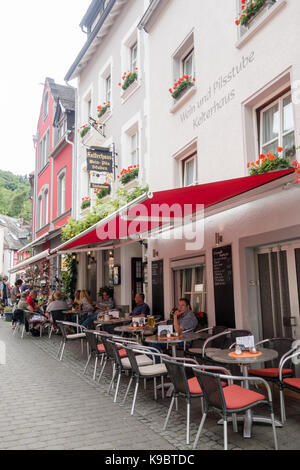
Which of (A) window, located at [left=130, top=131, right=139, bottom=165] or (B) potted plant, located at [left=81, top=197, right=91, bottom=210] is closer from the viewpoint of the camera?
(A) window, located at [left=130, top=131, right=139, bottom=165]

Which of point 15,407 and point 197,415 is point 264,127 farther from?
point 15,407

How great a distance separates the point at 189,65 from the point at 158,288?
5.11m

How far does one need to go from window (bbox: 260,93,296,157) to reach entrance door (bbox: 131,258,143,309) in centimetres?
572

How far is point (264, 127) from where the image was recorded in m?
6.27

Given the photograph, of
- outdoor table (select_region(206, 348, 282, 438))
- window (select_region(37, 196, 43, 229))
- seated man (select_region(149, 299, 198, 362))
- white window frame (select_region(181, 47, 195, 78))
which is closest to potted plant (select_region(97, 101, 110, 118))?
white window frame (select_region(181, 47, 195, 78))

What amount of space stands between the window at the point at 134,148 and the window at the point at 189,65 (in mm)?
2754

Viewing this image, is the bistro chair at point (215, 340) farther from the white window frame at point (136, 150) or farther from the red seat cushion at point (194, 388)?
the white window frame at point (136, 150)

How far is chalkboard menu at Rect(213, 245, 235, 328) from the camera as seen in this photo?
645cm

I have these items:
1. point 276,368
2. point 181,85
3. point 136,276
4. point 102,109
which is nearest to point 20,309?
point 136,276

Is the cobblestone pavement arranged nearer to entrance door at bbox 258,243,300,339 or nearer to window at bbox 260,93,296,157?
entrance door at bbox 258,243,300,339

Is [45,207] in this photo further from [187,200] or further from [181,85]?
[187,200]

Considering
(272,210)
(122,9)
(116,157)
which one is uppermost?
(122,9)
